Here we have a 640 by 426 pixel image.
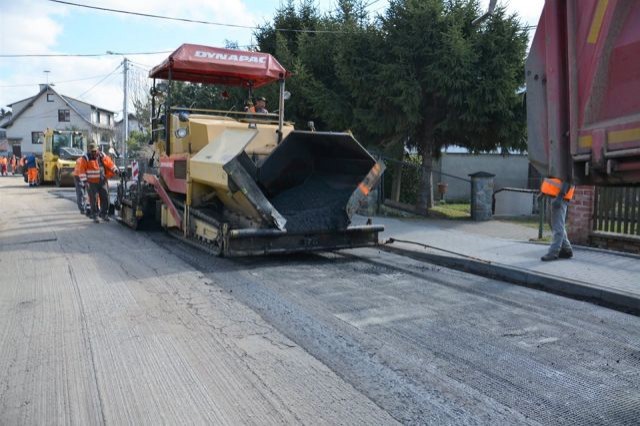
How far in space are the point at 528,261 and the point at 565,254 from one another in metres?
0.71

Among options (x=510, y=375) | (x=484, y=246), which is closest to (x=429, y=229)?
(x=484, y=246)

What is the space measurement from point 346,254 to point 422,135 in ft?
23.8

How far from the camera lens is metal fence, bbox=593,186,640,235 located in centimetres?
866

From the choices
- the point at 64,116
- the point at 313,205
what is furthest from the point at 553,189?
the point at 64,116

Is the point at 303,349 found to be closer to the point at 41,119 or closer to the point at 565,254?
the point at 565,254

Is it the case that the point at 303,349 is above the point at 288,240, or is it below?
below

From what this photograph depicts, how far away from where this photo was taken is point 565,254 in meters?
7.95

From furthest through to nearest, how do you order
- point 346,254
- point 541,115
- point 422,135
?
point 422,135 → point 346,254 → point 541,115

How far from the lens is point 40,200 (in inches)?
722

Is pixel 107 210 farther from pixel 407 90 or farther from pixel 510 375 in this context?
pixel 510 375

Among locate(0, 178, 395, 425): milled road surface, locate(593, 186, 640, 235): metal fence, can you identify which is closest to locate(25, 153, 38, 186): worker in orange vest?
locate(0, 178, 395, 425): milled road surface

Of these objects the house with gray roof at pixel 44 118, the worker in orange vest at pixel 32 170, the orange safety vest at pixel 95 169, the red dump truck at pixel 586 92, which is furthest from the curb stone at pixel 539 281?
the house with gray roof at pixel 44 118

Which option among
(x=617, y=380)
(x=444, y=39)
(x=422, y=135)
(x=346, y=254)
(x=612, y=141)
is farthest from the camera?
(x=422, y=135)

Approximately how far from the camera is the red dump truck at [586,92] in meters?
3.40
